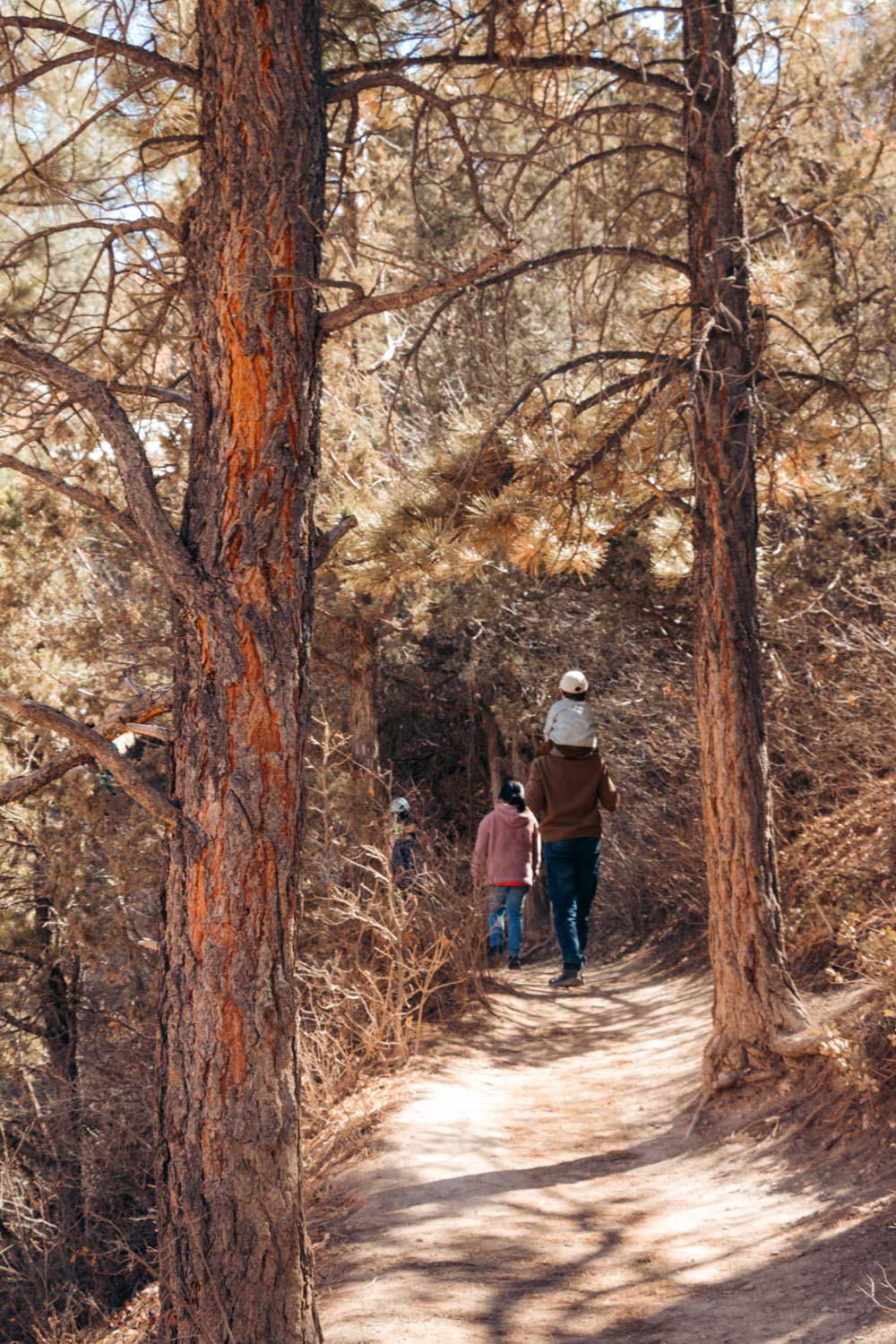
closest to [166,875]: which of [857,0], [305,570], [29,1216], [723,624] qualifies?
[305,570]

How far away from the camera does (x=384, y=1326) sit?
380 centimetres

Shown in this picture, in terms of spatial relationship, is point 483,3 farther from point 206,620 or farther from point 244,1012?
point 244,1012

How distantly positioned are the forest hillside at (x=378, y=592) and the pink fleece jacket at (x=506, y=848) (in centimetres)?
47

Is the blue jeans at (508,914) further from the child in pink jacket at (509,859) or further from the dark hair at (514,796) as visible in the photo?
the dark hair at (514,796)

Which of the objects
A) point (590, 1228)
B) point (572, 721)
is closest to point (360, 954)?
point (572, 721)

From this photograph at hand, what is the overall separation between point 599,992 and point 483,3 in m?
6.98

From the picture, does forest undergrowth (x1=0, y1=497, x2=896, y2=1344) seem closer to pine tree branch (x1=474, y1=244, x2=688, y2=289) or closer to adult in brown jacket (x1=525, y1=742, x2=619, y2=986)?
adult in brown jacket (x1=525, y1=742, x2=619, y2=986)

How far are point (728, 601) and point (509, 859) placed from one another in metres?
4.21

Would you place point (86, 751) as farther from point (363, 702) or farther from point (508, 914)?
point (363, 702)

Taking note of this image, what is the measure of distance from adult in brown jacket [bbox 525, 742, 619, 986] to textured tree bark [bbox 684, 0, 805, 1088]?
2.58 metres

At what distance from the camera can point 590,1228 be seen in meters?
4.66

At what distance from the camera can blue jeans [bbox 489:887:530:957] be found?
9.66m

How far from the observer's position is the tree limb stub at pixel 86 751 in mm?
3664

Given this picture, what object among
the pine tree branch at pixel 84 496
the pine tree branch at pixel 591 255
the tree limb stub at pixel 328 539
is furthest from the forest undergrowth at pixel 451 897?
the pine tree branch at pixel 84 496
